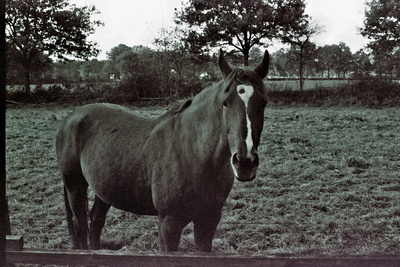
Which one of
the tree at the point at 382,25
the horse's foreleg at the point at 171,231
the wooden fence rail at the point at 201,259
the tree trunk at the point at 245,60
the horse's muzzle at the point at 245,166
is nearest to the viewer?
the horse's muzzle at the point at 245,166

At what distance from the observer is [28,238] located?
2.99 meters

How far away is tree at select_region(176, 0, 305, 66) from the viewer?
2758 mm


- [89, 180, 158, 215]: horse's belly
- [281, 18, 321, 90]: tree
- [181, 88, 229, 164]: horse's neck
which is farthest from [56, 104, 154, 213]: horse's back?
[281, 18, 321, 90]: tree

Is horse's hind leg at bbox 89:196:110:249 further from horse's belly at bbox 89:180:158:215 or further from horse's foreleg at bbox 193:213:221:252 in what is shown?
horse's foreleg at bbox 193:213:221:252

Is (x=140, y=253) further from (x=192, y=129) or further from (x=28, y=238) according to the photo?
(x=28, y=238)

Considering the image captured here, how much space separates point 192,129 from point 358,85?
2.22 meters

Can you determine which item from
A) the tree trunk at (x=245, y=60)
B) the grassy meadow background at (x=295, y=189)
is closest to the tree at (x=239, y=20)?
the tree trunk at (x=245, y=60)

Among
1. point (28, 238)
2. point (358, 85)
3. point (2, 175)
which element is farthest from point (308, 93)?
point (28, 238)

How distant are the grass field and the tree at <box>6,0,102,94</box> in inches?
21.0

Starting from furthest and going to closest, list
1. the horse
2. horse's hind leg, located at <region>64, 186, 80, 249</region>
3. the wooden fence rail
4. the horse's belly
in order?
horse's hind leg, located at <region>64, 186, 80, 249</region> → the horse's belly → the wooden fence rail → the horse

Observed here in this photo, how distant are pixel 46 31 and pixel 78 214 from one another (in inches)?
65.9

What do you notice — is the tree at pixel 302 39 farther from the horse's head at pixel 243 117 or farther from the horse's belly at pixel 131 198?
the horse's belly at pixel 131 198

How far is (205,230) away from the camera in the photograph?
2.32 meters

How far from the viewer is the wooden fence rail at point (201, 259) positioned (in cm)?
194
